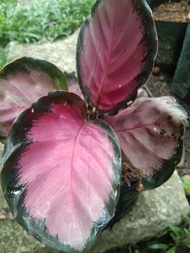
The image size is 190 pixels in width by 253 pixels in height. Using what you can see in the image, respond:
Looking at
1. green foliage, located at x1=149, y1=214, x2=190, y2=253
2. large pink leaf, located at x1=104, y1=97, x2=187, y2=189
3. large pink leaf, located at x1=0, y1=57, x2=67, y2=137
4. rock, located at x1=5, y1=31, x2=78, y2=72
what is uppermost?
large pink leaf, located at x1=0, y1=57, x2=67, y2=137

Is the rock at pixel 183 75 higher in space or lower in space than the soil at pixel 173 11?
lower

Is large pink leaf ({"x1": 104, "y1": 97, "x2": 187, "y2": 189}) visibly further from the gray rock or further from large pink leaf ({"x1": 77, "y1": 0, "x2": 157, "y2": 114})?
the gray rock

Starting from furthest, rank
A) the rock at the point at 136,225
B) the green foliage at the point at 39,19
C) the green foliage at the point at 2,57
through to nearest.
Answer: the green foliage at the point at 39,19
the green foliage at the point at 2,57
the rock at the point at 136,225

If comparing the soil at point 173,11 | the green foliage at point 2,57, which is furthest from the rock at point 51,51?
the soil at point 173,11

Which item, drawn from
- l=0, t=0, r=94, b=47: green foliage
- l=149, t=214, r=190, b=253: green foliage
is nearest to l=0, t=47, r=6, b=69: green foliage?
l=0, t=0, r=94, b=47: green foliage

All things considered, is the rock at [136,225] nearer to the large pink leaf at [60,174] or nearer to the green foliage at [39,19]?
the large pink leaf at [60,174]

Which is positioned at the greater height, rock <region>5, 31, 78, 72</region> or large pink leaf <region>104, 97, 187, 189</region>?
large pink leaf <region>104, 97, 187, 189</region>

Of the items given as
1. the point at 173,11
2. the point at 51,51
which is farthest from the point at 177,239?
the point at 173,11

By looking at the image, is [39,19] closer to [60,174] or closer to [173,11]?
[173,11]

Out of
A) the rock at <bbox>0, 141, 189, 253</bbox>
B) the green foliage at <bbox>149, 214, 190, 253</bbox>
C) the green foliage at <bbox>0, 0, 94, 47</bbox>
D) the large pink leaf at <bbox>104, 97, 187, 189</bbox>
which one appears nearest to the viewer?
the large pink leaf at <bbox>104, 97, 187, 189</bbox>
